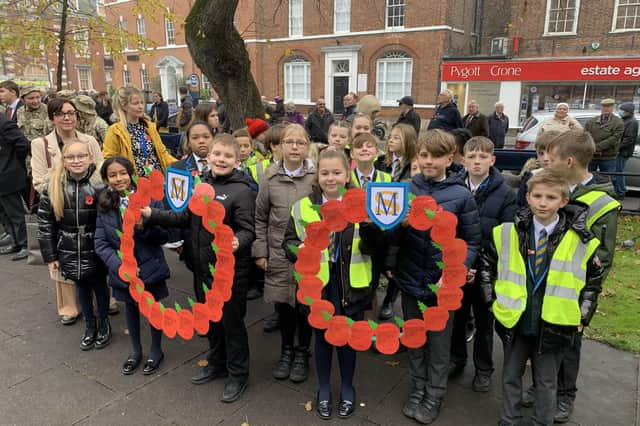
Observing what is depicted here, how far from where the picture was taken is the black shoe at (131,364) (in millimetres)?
3717

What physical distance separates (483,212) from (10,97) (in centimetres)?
701

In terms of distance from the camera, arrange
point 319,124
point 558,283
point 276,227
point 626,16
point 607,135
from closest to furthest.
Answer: point 558,283, point 276,227, point 607,135, point 319,124, point 626,16

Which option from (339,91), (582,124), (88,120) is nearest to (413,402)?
(88,120)

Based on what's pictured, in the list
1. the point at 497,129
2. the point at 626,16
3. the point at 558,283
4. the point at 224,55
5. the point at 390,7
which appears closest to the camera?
the point at 558,283

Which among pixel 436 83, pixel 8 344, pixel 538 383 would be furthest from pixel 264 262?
pixel 436 83

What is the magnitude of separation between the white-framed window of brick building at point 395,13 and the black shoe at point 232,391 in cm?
2481

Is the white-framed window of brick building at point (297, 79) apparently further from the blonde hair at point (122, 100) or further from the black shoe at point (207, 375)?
the black shoe at point (207, 375)

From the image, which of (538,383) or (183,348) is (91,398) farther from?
(538,383)

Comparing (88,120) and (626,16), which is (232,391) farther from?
(626,16)

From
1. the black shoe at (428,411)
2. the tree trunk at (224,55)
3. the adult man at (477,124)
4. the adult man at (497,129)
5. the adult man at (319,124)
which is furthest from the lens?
the adult man at (497,129)

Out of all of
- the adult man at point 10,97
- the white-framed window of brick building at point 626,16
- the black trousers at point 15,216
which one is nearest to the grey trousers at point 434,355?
the black trousers at point 15,216

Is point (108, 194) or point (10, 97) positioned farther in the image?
point (10, 97)

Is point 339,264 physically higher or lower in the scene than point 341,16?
lower

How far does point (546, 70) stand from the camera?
2250 centimetres
